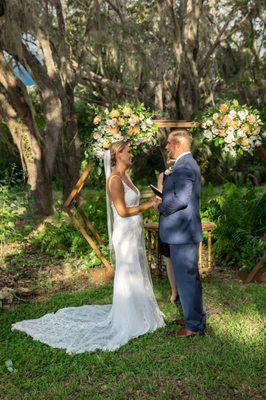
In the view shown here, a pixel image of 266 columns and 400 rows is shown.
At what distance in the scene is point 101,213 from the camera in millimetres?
9742

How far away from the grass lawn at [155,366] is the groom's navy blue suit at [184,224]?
47 centimetres

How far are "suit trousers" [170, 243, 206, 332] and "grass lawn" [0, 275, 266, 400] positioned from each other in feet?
0.96

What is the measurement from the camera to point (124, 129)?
6895 mm

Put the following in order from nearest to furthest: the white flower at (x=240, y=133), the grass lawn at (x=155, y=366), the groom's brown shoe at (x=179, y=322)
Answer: the grass lawn at (x=155, y=366) < the groom's brown shoe at (x=179, y=322) < the white flower at (x=240, y=133)

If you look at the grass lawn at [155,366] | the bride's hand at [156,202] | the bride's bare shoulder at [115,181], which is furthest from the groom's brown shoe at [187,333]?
the bride's bare shoulder at [115,181]

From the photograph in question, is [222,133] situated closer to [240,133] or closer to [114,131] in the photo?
[240,133]

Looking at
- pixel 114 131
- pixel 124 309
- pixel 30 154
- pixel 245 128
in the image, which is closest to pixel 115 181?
pixel 124 309

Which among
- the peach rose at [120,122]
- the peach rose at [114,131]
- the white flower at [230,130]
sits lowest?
the white flower at [230,130]

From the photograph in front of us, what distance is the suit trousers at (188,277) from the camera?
5059 millimetres

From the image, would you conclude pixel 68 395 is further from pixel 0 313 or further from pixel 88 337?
pixel 0 313

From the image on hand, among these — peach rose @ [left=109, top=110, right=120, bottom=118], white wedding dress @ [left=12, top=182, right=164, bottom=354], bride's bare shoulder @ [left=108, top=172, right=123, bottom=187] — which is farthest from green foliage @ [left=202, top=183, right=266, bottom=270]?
bride's bare shoulder @ [left=108, top=172, right=123, bottom=187]

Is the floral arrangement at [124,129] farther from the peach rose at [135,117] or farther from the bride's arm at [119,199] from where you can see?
the bride's arm at [119,199]

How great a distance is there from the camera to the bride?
545cm

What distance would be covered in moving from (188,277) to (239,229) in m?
3.52
